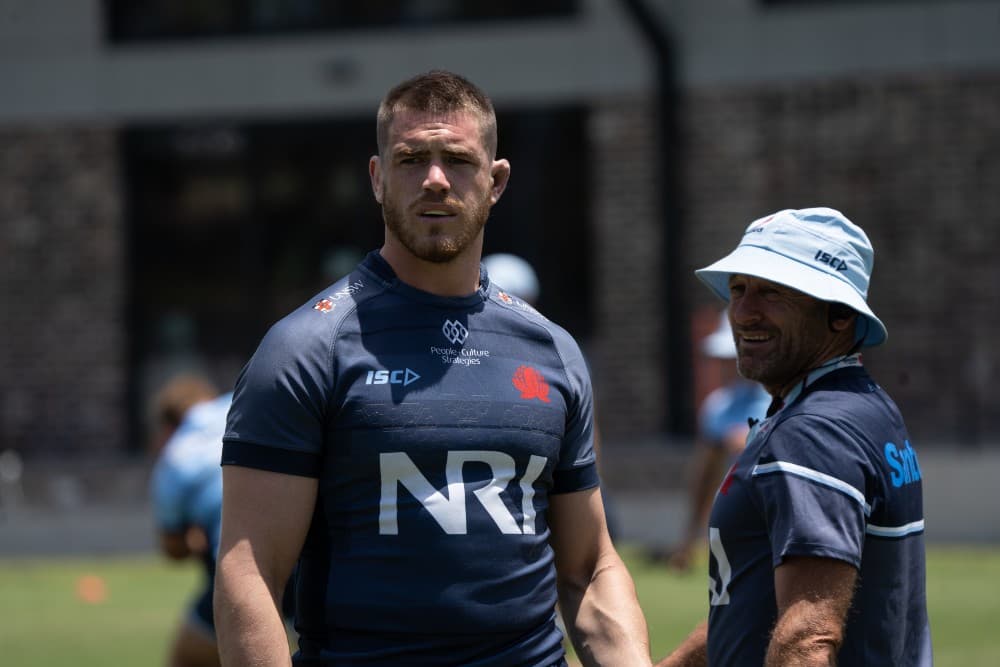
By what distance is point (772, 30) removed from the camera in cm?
1530

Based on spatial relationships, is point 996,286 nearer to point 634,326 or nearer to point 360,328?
point 634,326

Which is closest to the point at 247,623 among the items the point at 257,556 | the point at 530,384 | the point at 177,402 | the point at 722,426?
the point at 257,556

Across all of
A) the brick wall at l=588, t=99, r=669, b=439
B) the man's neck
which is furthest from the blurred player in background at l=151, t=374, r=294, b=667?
the brick wall at l=588, t=99, r=669, b=439

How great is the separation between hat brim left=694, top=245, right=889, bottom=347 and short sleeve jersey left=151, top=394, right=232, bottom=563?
3.36m

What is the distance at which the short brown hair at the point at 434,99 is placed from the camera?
12.1 ft

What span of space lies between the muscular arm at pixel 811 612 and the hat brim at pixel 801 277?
612 mm

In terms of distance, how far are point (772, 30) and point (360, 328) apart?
12348 millimetres

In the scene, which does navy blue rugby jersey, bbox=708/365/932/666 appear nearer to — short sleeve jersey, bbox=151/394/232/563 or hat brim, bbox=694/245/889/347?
hat brim, bbox=694/245/889/347

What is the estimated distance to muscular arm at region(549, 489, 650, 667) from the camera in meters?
3.88

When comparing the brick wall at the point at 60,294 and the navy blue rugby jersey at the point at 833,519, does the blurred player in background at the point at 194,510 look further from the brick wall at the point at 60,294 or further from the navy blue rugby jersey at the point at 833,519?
the brick wall at the point at 60,294

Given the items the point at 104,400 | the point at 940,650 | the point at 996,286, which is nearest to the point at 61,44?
the point at 104,400

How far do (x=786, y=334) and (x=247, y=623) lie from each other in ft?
4.55

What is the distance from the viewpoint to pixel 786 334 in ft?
12.5

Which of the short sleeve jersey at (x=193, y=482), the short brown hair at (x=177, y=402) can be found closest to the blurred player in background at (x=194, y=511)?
the short sleeve jersey at (x=193, y=482)
